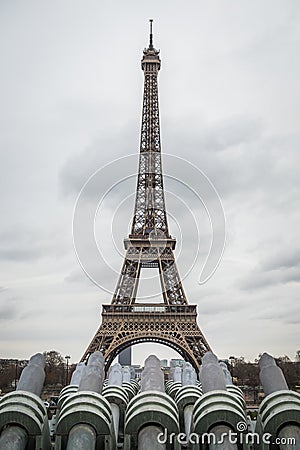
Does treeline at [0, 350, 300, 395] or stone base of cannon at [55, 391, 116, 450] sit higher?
treeline at [0, 350, 300, 395]

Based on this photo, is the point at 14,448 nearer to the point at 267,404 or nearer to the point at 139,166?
the point at 267,404

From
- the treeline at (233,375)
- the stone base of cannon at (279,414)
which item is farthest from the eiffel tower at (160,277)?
the stone base of cannon at (279,414)

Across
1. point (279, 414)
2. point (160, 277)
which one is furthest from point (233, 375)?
point (279, 414)

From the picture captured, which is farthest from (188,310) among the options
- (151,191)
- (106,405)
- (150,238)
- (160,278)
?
(106,405)

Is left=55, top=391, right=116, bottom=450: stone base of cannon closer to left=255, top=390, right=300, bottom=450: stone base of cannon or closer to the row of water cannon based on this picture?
the row of water cannon

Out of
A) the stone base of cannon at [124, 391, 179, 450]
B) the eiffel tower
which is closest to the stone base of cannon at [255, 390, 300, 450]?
the stone base of cannon at [124, 391, 179, 450]

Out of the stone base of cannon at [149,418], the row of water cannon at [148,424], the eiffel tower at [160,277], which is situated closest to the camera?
the row of water cannon at [148,424]

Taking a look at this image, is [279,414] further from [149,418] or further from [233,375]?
[233,375]

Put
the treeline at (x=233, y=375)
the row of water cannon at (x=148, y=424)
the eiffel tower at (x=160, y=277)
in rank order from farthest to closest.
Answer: the treeline at (x=233, y=375)
the eiffel tower at (x=160, y=277)
the row of water cannon at (x=148, y=424)

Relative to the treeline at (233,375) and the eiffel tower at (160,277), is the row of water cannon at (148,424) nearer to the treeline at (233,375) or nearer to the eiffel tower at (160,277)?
the eiffel tower at (160,277)
